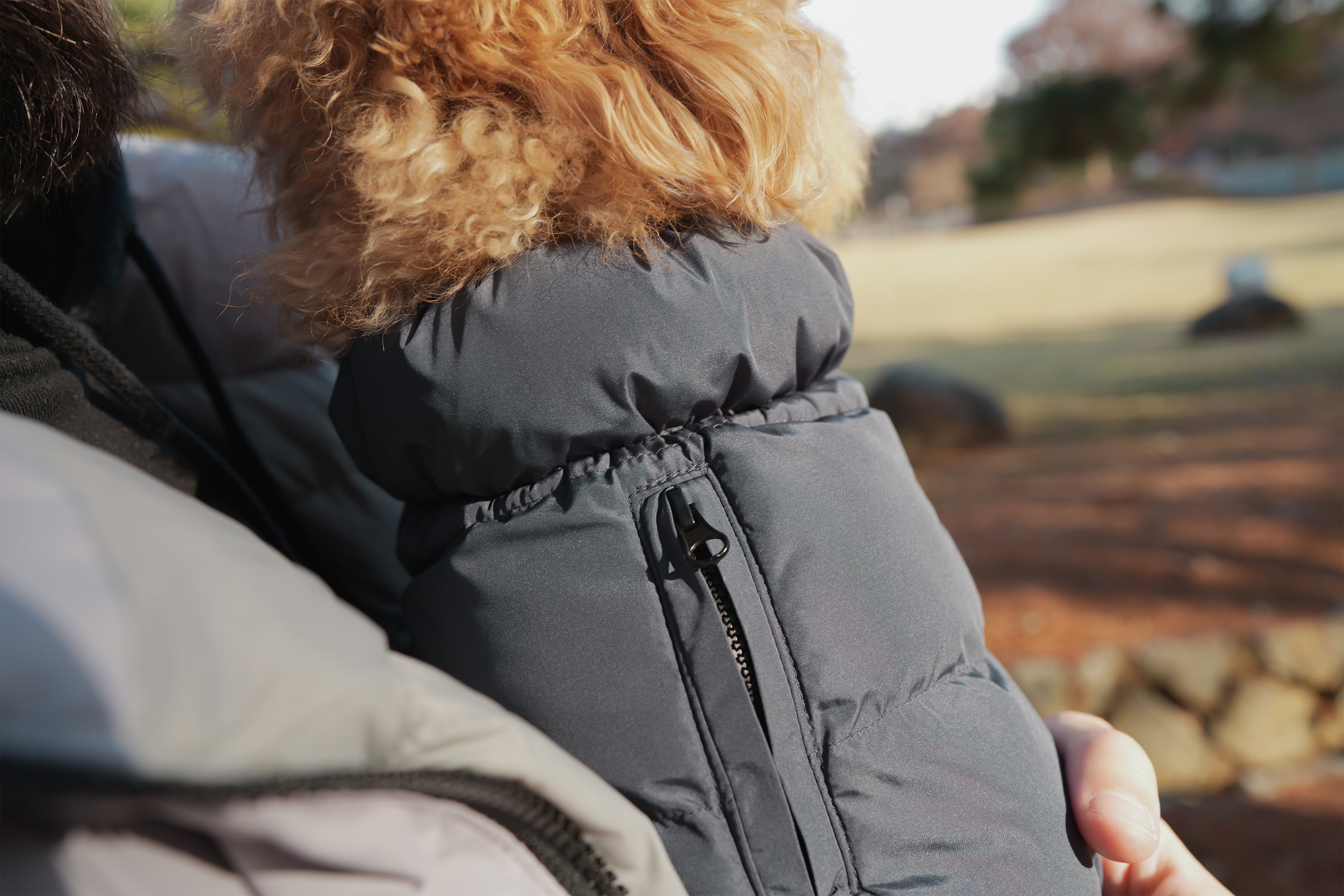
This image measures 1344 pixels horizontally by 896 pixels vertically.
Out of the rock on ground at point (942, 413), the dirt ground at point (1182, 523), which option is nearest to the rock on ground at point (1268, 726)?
the dirt ground at point (1182, 523)

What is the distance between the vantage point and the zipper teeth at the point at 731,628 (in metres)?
0.81

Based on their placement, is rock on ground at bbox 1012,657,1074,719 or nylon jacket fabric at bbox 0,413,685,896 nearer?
nylon jacket fabric at bbox 0,413,685,896

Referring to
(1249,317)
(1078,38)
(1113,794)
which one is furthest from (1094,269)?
(1113,794)

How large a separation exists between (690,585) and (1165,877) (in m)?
0.73

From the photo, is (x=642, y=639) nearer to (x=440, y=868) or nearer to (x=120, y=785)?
(x=440, y=868)

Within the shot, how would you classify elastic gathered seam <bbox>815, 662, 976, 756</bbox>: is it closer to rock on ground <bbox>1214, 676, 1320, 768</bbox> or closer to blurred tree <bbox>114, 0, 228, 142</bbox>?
blurred tree <bbox>114, 0, 228, 142</bbox>

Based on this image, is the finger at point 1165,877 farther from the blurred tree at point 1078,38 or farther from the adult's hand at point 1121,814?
the blurred tree at point 1078,38

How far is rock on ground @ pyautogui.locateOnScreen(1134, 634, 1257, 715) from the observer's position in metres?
3.32

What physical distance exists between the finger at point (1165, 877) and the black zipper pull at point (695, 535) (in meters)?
0.64

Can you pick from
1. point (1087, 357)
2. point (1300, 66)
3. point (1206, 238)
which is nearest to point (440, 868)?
point (1300, 66)

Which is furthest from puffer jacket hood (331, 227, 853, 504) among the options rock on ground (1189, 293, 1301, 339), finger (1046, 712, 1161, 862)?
rock on ground (1189, 293, 1301, 339)

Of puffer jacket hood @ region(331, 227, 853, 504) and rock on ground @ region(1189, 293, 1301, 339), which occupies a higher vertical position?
puffer jacket hood @ region(331, 227, 853, 504)

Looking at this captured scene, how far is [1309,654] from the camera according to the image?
3.38 meters

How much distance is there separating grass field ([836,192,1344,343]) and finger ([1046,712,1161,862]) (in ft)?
31.7
